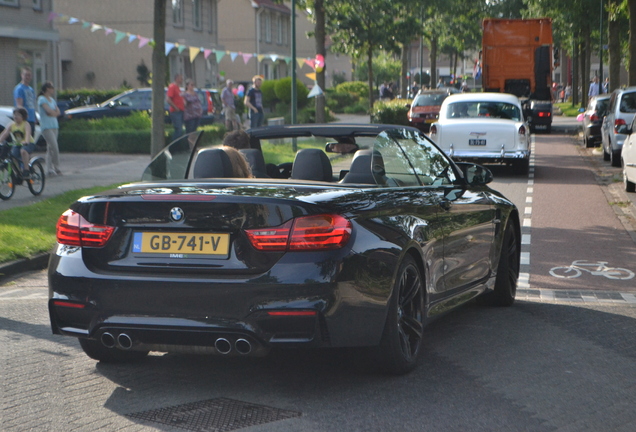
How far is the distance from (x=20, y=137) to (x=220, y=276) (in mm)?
11764

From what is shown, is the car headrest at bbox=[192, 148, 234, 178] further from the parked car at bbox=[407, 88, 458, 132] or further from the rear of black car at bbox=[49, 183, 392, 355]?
the parked car at bbox=[407, 88, 458, 132]

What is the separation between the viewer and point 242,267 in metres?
4.74

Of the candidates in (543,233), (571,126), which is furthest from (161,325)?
(571,126)

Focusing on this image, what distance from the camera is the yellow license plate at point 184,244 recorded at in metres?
4.79

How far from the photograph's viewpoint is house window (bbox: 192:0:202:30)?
2092 inches

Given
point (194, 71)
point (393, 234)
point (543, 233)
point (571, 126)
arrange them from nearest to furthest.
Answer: point (393, 234) → point (543, 233) → point (571, 126) → point (194, 71)

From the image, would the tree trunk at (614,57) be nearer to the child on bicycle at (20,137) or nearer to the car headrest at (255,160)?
the child on bicycle at (20,137)

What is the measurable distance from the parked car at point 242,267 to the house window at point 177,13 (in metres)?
46.4

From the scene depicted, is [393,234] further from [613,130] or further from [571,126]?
[571,126]

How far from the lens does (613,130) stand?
22.0 metres

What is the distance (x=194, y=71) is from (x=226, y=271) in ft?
167

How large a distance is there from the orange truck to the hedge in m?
12.4

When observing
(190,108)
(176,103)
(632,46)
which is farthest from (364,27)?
(176,103)

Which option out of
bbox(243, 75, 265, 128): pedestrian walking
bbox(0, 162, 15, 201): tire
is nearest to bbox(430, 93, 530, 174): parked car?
bbox(0, 162, 15, 201): tire
